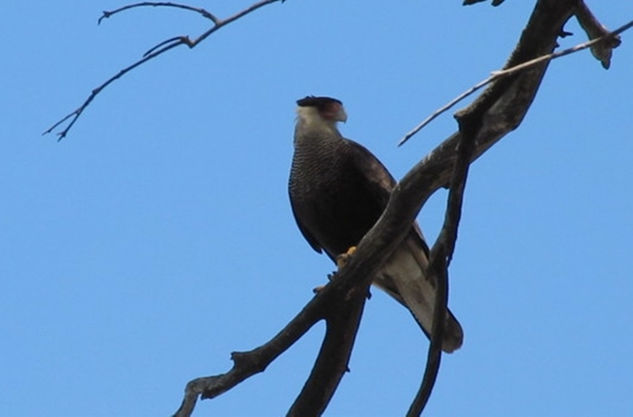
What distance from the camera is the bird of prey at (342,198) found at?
6078mm

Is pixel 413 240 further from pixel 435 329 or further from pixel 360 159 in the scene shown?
pixel 435 329

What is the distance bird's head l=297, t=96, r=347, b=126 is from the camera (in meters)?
7.05

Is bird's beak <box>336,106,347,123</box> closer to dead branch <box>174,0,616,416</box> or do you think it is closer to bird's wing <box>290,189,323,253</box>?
bird's wing <box>290,189,323,253</box>

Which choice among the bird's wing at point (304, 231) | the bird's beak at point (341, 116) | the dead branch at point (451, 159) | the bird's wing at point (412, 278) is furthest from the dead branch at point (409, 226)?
the bird's beak at point (341, 116)

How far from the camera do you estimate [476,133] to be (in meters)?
3.46

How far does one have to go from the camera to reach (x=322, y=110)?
7.11 m

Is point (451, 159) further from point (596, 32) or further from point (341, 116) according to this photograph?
point (341, 116)

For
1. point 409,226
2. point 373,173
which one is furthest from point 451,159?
point 373,173

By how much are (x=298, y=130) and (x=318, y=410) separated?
3.05 metres

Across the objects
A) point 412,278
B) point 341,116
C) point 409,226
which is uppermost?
point 341,116

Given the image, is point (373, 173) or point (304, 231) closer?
point (373, 173)

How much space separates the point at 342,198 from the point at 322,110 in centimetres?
74

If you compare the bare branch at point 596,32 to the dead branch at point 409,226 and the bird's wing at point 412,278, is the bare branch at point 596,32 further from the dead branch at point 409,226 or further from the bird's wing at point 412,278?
the bird's wing at point 412,278

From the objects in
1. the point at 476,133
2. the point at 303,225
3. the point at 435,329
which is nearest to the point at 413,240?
the point at 303,225
